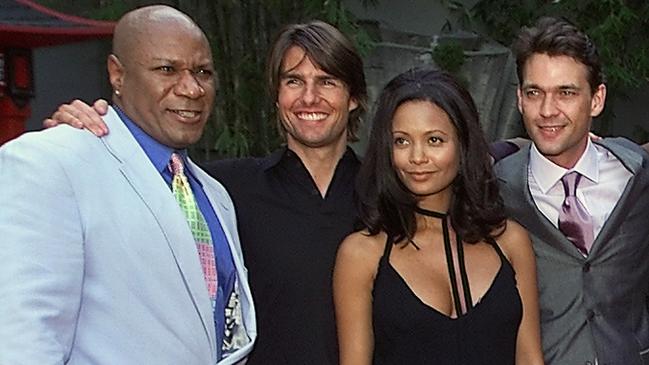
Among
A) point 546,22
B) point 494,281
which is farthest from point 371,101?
point 494,281

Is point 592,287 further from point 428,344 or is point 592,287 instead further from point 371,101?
point 371,101

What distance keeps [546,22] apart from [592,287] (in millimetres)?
813

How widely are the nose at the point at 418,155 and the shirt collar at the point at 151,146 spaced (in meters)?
0.65

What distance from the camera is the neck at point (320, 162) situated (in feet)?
10.3

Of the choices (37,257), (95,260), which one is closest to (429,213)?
(95,260)

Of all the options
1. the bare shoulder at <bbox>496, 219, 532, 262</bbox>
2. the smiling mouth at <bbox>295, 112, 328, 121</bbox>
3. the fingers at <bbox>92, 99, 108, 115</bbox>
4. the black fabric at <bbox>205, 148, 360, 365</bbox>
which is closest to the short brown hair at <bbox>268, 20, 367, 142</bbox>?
the smiling mouth at <bbox>295, 112, 328, 121</bbox>

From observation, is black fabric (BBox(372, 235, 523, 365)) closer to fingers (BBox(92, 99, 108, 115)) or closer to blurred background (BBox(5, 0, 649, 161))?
fingers (BBox(92, 99, 108, 115))

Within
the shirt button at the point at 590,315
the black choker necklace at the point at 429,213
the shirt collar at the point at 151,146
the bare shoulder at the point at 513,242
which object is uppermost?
the shirt collar at the point at 151,146

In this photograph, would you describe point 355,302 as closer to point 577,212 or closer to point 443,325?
point 443,325

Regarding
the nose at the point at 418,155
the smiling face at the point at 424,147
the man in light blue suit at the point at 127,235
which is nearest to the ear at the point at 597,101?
the smiling face at the point at 424,147

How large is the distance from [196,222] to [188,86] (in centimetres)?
34

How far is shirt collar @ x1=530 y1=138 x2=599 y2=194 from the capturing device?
3145 mm

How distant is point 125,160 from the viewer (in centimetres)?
239

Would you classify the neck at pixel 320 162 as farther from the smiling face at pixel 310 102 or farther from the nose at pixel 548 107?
the nose at pixel 548 107
